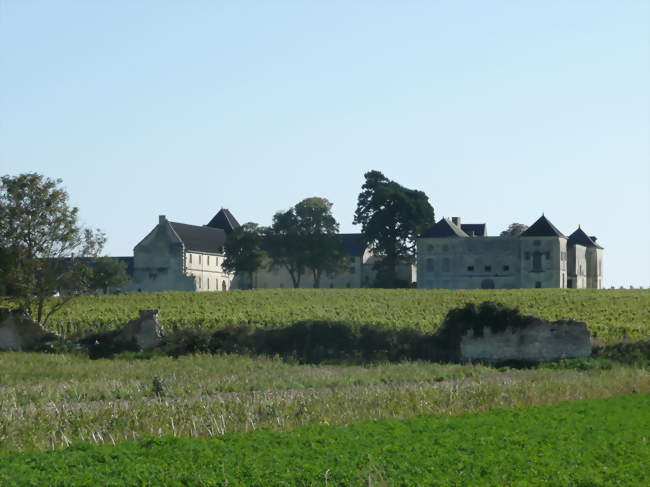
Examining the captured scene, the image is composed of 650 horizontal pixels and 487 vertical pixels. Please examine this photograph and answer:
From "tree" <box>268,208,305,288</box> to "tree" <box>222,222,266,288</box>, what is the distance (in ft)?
4.27

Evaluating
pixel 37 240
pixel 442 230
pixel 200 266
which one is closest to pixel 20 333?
pixel 37 240

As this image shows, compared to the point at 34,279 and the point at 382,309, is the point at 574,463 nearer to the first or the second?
the point at 34,279

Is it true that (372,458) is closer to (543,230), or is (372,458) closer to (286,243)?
(286,243)

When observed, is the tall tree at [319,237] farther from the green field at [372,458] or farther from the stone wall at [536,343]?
the green field at [372,458]

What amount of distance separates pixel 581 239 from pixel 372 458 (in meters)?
108

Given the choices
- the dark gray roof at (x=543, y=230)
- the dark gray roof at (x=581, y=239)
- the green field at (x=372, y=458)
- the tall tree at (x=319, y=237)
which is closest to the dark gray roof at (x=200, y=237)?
the tall tree at (x=319, y=237)

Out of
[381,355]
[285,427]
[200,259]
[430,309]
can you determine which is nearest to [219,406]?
[285,427]

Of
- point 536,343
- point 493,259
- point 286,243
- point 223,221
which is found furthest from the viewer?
point 223,221

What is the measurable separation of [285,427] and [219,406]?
109 inches

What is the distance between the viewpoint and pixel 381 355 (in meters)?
45.7

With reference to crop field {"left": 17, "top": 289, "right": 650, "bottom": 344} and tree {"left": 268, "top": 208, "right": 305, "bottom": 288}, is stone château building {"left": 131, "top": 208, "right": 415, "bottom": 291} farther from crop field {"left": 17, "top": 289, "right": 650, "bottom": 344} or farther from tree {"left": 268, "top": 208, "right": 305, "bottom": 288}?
crop field {"left": 17, "top": 289, "right": 650, "bottom": 344}

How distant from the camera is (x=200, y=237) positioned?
12200 centimetres

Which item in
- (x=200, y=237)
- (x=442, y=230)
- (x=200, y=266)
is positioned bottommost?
(x=200, y=266)

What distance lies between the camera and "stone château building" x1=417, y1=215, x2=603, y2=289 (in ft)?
359
